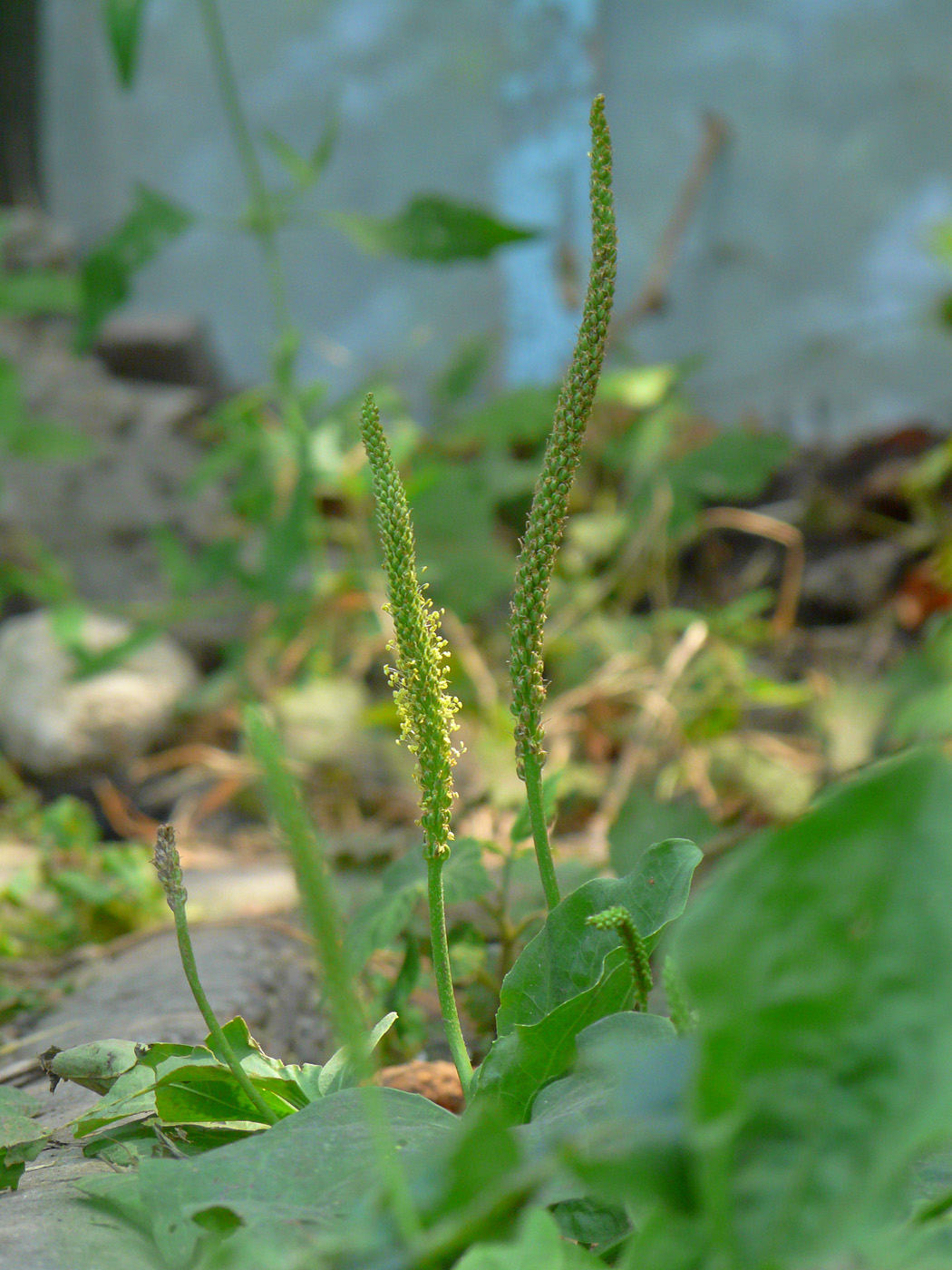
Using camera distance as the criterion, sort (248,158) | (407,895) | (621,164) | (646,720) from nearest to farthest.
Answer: (407,895) < (248,158) < (646,720) < (621,164)

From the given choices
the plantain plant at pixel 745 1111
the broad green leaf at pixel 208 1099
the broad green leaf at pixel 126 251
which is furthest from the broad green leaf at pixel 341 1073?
the broad green leaf at pixel 126 251

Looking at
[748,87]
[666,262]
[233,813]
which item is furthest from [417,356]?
[233,813]

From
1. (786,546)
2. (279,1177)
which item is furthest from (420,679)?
(786,546)

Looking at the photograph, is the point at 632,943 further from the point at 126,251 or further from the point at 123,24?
the point at 126,251

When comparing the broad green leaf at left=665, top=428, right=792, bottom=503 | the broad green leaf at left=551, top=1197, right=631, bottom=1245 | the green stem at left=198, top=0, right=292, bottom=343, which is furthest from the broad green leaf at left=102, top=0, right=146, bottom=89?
the broad green leaf at left=665, top=428, right=792, bottom=503

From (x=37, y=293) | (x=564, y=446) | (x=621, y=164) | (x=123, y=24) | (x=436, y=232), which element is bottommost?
(x=564, y=446)

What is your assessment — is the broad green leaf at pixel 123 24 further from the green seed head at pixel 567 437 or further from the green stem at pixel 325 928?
the green stem at pixel 325 928
